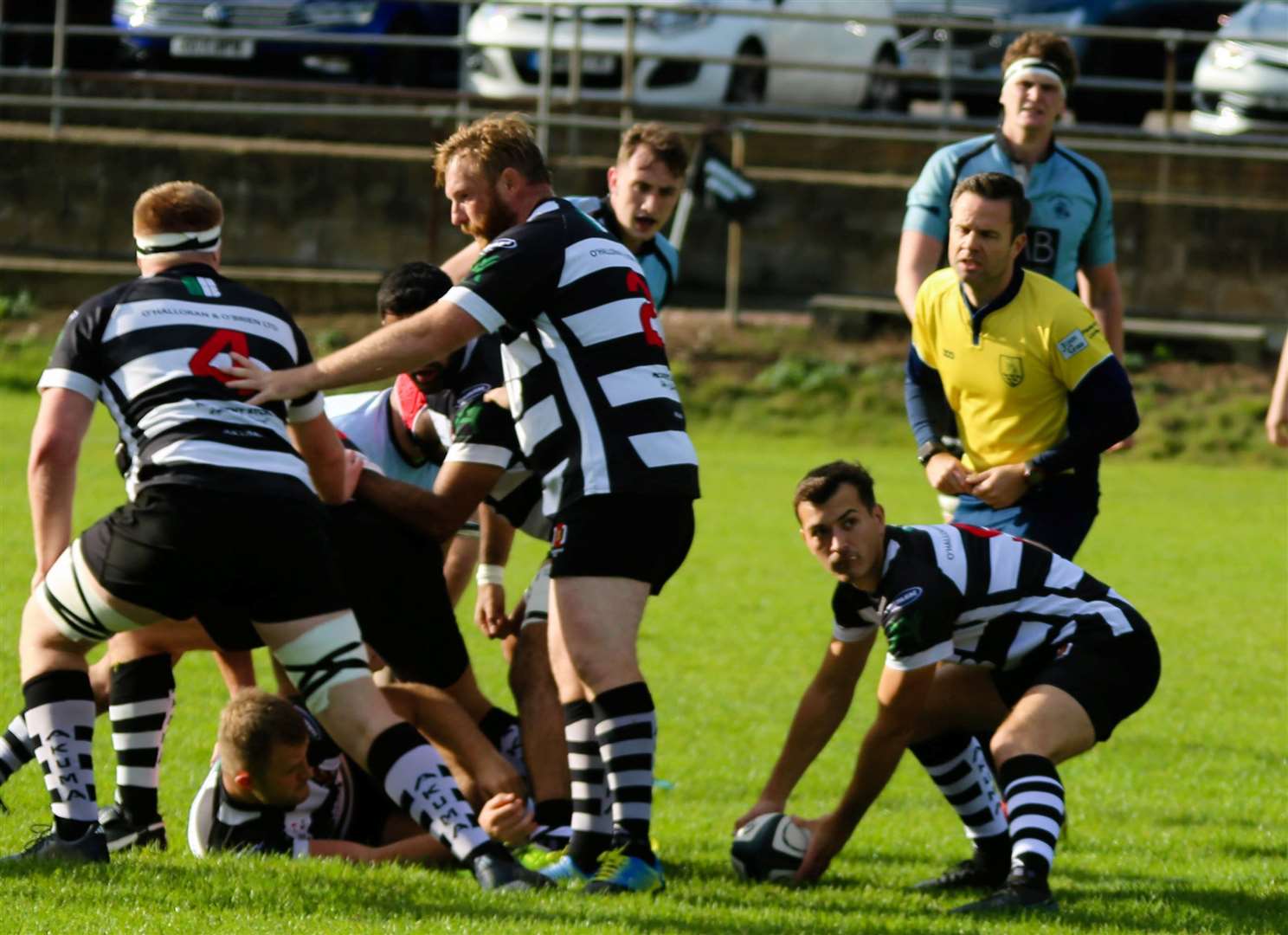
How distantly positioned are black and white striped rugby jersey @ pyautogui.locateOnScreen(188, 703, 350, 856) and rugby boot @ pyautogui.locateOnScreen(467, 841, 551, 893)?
2.67 ft

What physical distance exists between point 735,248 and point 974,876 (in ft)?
43.7

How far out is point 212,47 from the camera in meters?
20.0

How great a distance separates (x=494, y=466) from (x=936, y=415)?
1.66m

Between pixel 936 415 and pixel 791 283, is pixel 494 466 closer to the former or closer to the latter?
pixel 936 415

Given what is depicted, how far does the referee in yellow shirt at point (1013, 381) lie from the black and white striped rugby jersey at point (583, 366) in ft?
4.14

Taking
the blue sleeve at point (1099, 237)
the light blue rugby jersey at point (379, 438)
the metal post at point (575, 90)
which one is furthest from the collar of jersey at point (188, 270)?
the metal post at point (575, 90)

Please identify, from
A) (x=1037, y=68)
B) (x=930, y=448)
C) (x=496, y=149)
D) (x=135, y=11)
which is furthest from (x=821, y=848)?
(x=135, y=11)

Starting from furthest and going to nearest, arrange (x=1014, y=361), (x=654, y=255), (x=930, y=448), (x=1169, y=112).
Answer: (x=1169, y=112) < (x=654, y=255) < (x=930, y=448) < (x=1014, y=361)

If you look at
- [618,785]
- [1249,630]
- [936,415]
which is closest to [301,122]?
[1249,630]

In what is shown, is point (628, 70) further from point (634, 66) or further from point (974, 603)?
point (974, 603)

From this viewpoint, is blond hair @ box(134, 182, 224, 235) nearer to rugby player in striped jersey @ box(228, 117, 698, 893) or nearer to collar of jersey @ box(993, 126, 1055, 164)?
rugby player in striped jersey @ box(228, 117, 698, 893)

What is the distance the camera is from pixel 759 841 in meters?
5.78

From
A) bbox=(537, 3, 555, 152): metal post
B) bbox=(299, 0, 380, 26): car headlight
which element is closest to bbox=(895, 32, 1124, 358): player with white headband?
bbox=(537, 3, 555, 152): metal post

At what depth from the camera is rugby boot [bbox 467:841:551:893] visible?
16.7 ft
